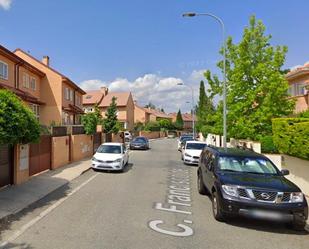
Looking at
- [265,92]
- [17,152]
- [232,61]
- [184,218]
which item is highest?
[232,61]

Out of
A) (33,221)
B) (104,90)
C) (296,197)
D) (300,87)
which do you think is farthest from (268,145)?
(104,90)

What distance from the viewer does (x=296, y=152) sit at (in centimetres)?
1102

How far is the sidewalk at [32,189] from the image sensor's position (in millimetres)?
7953

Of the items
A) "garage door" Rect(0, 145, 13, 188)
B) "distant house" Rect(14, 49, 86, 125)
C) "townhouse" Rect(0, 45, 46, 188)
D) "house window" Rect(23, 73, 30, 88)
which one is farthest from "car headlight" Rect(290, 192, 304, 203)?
"distant house" Rect(14, 49, 86, 125)

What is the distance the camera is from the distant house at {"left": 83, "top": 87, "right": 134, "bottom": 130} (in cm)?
6750

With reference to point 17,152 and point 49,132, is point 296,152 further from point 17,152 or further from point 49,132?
point 49,132

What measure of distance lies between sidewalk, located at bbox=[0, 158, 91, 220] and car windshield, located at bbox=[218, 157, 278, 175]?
5.78m

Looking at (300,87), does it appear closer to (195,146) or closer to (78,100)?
(195,146)

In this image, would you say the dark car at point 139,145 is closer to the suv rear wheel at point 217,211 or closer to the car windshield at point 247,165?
the car windshield at point 247,165

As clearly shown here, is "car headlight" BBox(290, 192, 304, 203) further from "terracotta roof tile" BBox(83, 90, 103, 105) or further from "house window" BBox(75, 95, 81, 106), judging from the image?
"terracotta roof tile" BBox(83, 90, 103, 105)

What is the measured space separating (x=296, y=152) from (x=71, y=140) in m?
13.1

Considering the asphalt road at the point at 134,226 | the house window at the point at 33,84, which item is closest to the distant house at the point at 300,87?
the asphalt road at the point at 134,226

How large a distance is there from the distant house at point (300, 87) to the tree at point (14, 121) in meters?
20.3

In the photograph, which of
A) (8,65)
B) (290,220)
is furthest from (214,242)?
(8,65)
